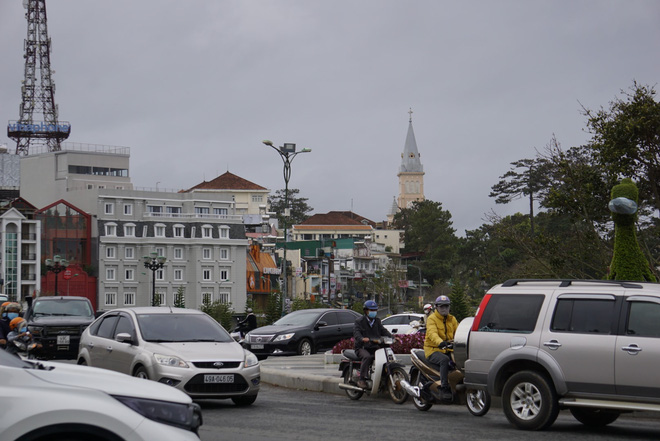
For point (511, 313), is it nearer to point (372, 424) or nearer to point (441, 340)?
point (441, 340)

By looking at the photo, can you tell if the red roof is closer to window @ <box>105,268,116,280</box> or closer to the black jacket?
window @ <box>105,268,116,280</box>

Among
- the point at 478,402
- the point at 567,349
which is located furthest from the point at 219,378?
the point at 567,349

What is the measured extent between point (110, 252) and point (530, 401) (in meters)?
89.6

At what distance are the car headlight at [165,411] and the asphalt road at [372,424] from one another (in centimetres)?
498

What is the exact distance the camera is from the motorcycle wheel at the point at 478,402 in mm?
13070

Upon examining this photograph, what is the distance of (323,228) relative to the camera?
551 ft

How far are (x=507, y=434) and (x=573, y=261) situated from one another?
18290 millimetres

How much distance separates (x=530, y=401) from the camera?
1151 cm

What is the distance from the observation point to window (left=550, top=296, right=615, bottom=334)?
1106 centimetres

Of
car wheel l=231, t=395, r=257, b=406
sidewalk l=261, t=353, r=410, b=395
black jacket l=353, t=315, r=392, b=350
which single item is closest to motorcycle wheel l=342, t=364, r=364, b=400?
black jacket l=353, t=315, r=392, b=350

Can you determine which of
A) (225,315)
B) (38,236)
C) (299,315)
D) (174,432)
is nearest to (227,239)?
(38,236)

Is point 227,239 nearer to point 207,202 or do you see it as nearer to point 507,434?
point 207,202

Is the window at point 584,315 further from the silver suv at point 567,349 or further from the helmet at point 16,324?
the helmet at point 16,324

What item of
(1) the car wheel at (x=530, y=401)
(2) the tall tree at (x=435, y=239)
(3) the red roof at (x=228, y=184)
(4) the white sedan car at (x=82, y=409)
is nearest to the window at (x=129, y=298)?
(2) the tall tree at (x=435, y=239)
